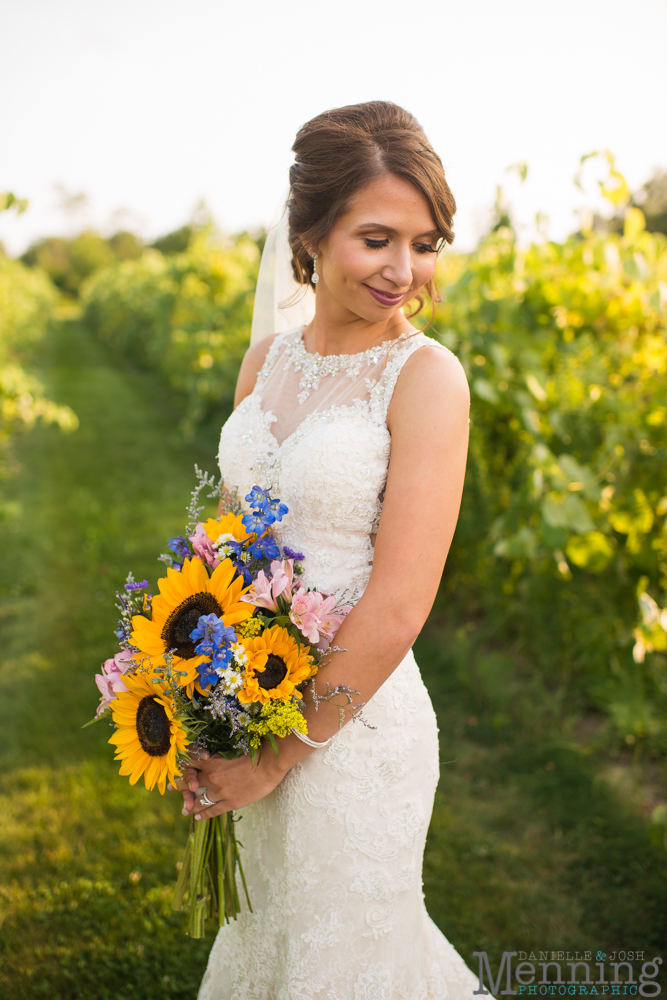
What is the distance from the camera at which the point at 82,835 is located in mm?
2990

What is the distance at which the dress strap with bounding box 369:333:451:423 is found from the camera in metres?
1.60

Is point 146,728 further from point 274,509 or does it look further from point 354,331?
point 354,331

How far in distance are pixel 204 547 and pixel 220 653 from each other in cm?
32

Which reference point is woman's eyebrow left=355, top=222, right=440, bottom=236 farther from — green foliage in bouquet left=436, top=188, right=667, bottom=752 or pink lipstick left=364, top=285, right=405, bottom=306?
green foliage in bouquet left=436, top=188, right=667, bottom=752

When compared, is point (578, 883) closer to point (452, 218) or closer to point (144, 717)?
point (144, 717)

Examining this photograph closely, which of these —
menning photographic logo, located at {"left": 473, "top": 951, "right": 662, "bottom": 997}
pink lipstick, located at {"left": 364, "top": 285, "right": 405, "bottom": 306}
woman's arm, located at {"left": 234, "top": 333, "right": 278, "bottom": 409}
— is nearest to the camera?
pink lipstick, located at {"left": 364, "top": 285, "right": 405, "bottom": 306}

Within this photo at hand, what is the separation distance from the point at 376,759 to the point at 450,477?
2.47ft

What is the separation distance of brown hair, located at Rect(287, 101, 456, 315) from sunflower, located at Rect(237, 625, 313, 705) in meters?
1.01

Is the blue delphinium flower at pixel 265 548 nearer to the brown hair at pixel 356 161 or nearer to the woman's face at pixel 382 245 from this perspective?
the woman's face at pixel 382 245

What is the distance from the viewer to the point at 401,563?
1422mm

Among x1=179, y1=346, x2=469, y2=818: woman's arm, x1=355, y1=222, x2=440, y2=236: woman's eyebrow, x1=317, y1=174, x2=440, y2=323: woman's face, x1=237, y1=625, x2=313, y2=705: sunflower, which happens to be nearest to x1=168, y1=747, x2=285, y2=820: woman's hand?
x1=179, y1=346, x2=469, y2=818: woman's arm

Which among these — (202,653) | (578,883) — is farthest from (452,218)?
(578,883)

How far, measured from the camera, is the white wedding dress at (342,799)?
1.59 meters

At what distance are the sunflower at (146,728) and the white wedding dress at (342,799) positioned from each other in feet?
1.29
